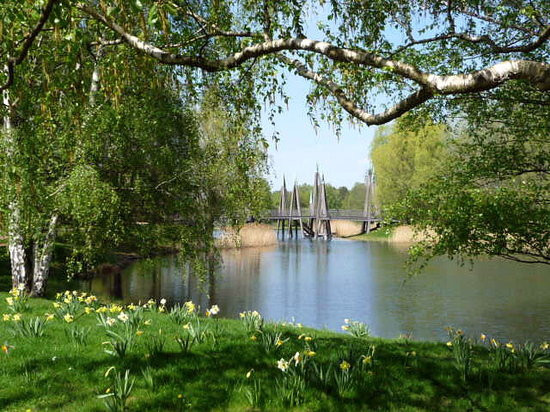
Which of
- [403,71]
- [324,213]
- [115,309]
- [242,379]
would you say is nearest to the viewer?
[403,71]

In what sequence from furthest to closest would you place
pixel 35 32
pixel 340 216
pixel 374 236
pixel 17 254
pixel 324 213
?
pixel 340 216 → pixel 324 213 → pixel 374 236 → pixel 17 254 → pixel 35 32

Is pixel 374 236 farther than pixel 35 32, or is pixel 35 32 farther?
pixel 374 236

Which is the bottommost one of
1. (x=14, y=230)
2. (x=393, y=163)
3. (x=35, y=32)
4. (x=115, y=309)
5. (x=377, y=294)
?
(x=377, y=294)

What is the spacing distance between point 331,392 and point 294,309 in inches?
517

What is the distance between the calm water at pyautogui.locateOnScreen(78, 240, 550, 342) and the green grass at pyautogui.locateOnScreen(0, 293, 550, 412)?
28.0ft

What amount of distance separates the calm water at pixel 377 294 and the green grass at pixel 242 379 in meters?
8.54

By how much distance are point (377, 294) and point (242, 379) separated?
16868 millimetres

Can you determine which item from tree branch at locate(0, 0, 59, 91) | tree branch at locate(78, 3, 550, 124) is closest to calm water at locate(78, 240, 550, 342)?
tree branch at locate(0, 0, 59, 91)

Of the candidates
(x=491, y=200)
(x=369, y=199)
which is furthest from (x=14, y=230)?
(x=369, y=199)

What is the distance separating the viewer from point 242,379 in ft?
17.2

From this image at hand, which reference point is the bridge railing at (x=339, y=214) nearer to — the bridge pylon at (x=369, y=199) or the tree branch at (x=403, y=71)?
the bridge pylon at (x=369, y=199)

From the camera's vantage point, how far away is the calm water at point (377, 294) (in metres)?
15.9

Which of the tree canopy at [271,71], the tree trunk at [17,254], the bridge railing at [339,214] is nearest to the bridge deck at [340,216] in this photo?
the bridge railing at [339,214]

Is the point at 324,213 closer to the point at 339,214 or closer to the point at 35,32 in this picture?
the point at 339,214
